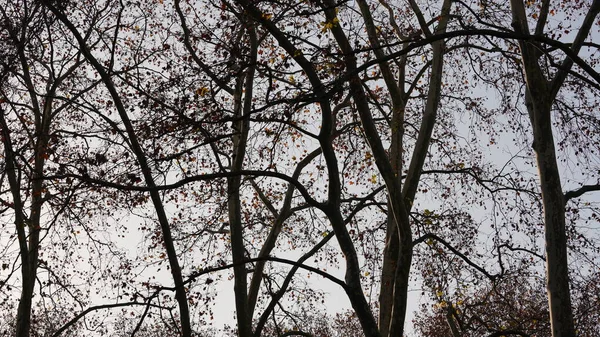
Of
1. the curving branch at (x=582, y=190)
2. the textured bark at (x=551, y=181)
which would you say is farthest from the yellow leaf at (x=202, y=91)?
the curving branch at (x=582, y=190)

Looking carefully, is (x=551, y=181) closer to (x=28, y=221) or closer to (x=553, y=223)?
(x=553, y=223)

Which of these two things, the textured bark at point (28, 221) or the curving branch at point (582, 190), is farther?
the textured bark at point (28, 221)

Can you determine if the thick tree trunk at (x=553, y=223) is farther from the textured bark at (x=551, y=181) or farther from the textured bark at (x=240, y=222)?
the textured bark at (x=240, y=222)

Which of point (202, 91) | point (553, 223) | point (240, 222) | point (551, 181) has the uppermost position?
point (240, 222)

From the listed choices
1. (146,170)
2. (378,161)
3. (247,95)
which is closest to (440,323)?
(247,95)

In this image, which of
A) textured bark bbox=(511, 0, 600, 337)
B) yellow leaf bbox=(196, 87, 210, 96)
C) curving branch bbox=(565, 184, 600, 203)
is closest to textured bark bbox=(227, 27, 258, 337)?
yellow leaf bbox=(196, 87, 210, 96)

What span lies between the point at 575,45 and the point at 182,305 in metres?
5.62

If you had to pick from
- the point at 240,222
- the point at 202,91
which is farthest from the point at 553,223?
the point at 240,222

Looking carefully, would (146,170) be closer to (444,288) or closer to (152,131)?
(152,131)

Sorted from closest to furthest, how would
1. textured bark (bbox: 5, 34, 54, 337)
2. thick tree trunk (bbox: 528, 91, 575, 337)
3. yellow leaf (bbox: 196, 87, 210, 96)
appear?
thick tree trunk (bbox: 528, 91, 575, 337)
yellow leaf (bbox: 196, 87, 210, 96)
textured bark (bbox: 5, 34, 54, 337)

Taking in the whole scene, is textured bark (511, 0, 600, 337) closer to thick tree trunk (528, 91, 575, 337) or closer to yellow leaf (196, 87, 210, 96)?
thick tree trunk (528, 91, 575, 337)

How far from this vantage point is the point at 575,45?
25.2ft

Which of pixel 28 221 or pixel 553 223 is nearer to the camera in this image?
A: pixel 553 223

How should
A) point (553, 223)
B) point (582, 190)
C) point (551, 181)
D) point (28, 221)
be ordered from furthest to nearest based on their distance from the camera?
point (28, 221), point (582, 190), point (551, 181), point (553, 223)
